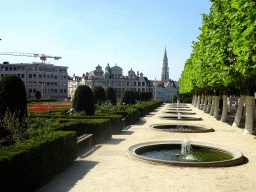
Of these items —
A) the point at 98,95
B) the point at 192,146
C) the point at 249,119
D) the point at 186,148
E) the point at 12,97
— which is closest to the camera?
the point at 186,148

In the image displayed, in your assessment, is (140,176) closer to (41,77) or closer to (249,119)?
(249,119)

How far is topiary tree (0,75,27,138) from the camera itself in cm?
1266

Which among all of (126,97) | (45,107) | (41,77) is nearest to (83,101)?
(45,107)

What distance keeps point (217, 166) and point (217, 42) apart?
29.3 feet

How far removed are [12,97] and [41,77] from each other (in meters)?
102

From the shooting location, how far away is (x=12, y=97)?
12922 mm

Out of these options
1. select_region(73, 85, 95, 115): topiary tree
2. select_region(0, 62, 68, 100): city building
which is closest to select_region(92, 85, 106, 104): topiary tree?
select_region(73, 85, 95, 115): topiary tree

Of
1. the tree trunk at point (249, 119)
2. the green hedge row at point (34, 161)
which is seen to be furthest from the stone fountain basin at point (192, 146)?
the tree trunk at point (249, 119)

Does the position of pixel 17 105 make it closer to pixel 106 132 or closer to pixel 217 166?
pixel 106 132

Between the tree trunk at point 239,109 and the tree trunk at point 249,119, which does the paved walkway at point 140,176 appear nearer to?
the tree trunk at point 249,119

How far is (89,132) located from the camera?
1359 centimetres

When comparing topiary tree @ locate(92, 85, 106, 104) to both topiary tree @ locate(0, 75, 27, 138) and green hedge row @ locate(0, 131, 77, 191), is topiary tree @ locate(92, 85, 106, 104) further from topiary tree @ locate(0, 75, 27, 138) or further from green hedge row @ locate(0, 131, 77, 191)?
green hedge row @ locate(0, 131, 77, 191)

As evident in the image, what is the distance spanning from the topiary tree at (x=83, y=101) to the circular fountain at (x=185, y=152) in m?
7.24

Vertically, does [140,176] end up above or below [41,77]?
below
